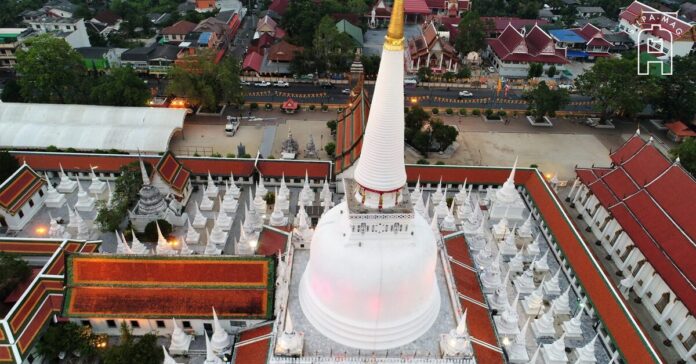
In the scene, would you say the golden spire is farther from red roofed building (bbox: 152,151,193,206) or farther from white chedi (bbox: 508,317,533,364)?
red roofed building (bbox: 152,151,193,206)

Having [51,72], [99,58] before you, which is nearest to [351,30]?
[99,58]

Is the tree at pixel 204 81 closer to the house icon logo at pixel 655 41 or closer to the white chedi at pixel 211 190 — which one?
the white chedi at pixel 211 190

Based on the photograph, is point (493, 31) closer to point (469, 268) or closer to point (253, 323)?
point (469, 268)

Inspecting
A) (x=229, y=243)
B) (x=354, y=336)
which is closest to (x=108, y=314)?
(x=229, y=243)

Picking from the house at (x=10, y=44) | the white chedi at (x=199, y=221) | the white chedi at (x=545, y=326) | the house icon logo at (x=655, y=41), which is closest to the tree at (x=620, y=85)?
the house icon logo at (x=655, y=41)

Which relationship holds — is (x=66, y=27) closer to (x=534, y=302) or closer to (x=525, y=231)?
(x=525, y=231)
